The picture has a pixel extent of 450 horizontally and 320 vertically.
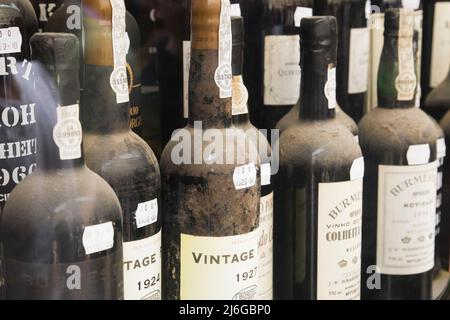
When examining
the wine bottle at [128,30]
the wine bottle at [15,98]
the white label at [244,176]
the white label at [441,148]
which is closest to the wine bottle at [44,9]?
the wine bottle at [128,30]

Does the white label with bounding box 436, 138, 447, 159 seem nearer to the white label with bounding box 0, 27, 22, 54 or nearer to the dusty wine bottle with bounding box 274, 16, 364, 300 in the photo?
the dusty wine bottle with bounding box 274, 16, 364, 300

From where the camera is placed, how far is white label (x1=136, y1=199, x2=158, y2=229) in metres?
1.00

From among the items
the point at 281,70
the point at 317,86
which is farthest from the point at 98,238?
the point at 281,70

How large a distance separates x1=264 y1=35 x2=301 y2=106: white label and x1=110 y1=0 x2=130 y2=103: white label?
0.42 m

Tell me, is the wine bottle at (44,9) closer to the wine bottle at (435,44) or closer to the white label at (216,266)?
the white label at (216,266)

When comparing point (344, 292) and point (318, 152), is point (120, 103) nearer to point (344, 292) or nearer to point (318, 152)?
point (318, 152)

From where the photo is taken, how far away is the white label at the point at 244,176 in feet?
3.42

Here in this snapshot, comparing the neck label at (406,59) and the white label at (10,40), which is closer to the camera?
the white label at (10,40)

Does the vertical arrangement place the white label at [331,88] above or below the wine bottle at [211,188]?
above

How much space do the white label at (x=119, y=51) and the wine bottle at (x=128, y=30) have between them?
158 mm

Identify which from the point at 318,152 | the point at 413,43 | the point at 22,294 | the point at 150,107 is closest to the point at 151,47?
the point at 150,107

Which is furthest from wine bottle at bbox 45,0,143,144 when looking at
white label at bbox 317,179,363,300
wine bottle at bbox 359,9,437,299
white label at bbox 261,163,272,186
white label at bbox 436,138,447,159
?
white label at bbox 436,138,447,159

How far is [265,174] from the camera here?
1196 mm

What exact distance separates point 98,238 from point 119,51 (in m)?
0.24
